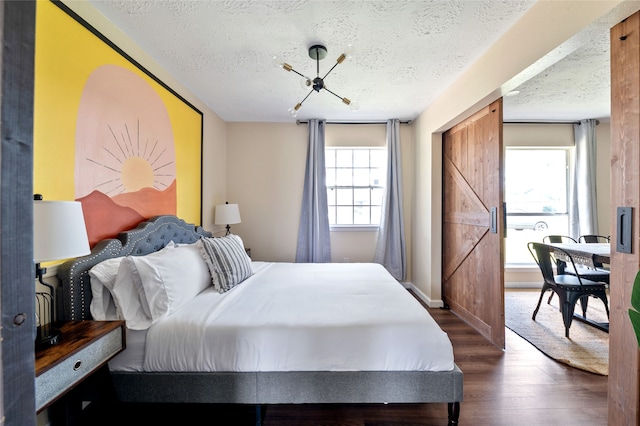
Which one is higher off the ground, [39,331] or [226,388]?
[39,331]

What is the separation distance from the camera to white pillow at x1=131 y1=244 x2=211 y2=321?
1570mm

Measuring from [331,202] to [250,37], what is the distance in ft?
8.61

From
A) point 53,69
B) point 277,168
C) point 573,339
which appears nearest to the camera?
point 53,69

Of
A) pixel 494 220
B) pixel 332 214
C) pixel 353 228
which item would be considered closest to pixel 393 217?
pixel 353 228

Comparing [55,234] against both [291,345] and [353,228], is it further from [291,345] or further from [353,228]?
[353,228]

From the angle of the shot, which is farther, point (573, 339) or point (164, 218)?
point (573, 339)

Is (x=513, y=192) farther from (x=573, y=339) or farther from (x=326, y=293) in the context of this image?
(x=326, y=293)

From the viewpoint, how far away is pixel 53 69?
57.2 inches

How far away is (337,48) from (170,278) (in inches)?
85.8

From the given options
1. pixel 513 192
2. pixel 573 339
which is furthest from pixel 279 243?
pixel 513 192

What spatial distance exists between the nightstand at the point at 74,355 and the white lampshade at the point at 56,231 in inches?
16.7

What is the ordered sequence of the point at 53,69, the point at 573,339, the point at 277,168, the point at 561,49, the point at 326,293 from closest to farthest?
the point at 53,69 → the point at 561,49 → the point at 326,293 → the point at 573,339 → the point at 277,168

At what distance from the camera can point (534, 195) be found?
170 inches

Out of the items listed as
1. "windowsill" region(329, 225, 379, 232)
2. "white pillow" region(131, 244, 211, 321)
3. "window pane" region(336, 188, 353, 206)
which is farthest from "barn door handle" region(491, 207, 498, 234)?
"white pillow" region(131, 244, 211, 321)
